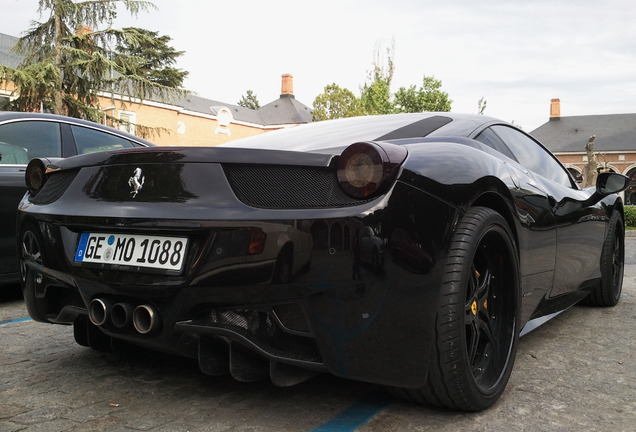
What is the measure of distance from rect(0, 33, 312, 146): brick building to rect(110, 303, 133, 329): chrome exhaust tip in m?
24.2

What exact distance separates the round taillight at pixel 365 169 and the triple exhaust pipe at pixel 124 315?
2.60ft

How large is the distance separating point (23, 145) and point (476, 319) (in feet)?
12.1

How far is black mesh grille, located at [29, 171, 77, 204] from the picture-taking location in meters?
2.49

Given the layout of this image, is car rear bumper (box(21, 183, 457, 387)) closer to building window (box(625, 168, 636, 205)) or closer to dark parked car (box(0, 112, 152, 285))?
dark parked car (box(0, 112, 152, 285))

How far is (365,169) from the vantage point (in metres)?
1.92

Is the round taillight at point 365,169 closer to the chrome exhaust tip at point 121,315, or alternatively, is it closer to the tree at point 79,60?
the chrome exhaust tip at point 121,315

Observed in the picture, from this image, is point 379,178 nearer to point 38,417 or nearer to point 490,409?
point 490,409

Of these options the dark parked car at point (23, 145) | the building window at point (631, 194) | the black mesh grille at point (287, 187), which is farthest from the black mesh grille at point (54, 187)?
the building window at point (631, 194)

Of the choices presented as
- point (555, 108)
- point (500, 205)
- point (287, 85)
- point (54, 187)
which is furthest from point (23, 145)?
point (555, 108)

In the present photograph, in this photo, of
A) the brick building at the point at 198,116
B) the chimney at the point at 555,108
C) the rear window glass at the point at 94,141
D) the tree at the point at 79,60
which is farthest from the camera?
the chimney at the point at 555,108

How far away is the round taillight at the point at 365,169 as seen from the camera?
189cm

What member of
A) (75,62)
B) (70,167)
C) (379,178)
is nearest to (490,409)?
(379,178)

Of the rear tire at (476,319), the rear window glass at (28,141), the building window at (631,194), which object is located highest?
the rear window glass at (28,141)

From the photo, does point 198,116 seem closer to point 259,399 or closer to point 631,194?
point 631,194
